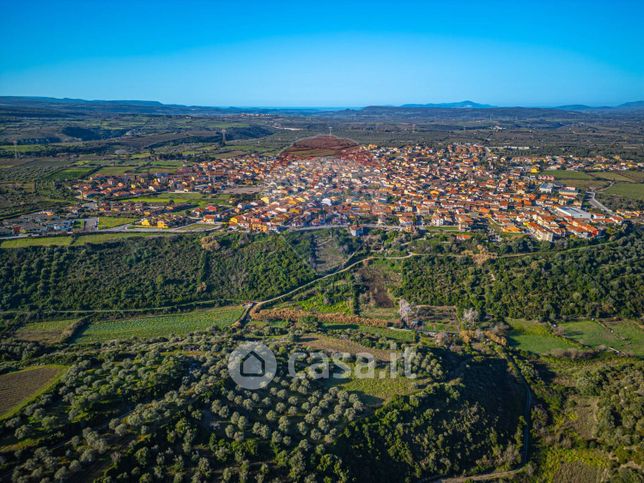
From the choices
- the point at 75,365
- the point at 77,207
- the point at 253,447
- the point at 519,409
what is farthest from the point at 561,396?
the point at 77,207

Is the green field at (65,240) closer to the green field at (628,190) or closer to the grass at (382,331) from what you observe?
the grass at (382,331)

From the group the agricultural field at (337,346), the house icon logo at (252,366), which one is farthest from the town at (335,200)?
the house icon logo at (252,366)

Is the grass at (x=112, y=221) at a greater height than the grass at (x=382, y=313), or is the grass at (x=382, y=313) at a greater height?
the grass at (x=112, y=221)

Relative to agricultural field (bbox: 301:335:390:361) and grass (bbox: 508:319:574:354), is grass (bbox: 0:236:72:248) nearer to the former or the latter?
agricultural field (bbox: 301:335:390:361)

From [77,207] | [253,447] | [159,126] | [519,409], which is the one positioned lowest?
[519,409]

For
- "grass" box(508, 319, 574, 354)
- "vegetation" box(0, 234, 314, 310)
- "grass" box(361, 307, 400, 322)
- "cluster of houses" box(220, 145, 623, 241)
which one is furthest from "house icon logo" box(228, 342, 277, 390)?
"grass" box(508, 319, 574, 354)

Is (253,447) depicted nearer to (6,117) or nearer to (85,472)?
(85,472)
